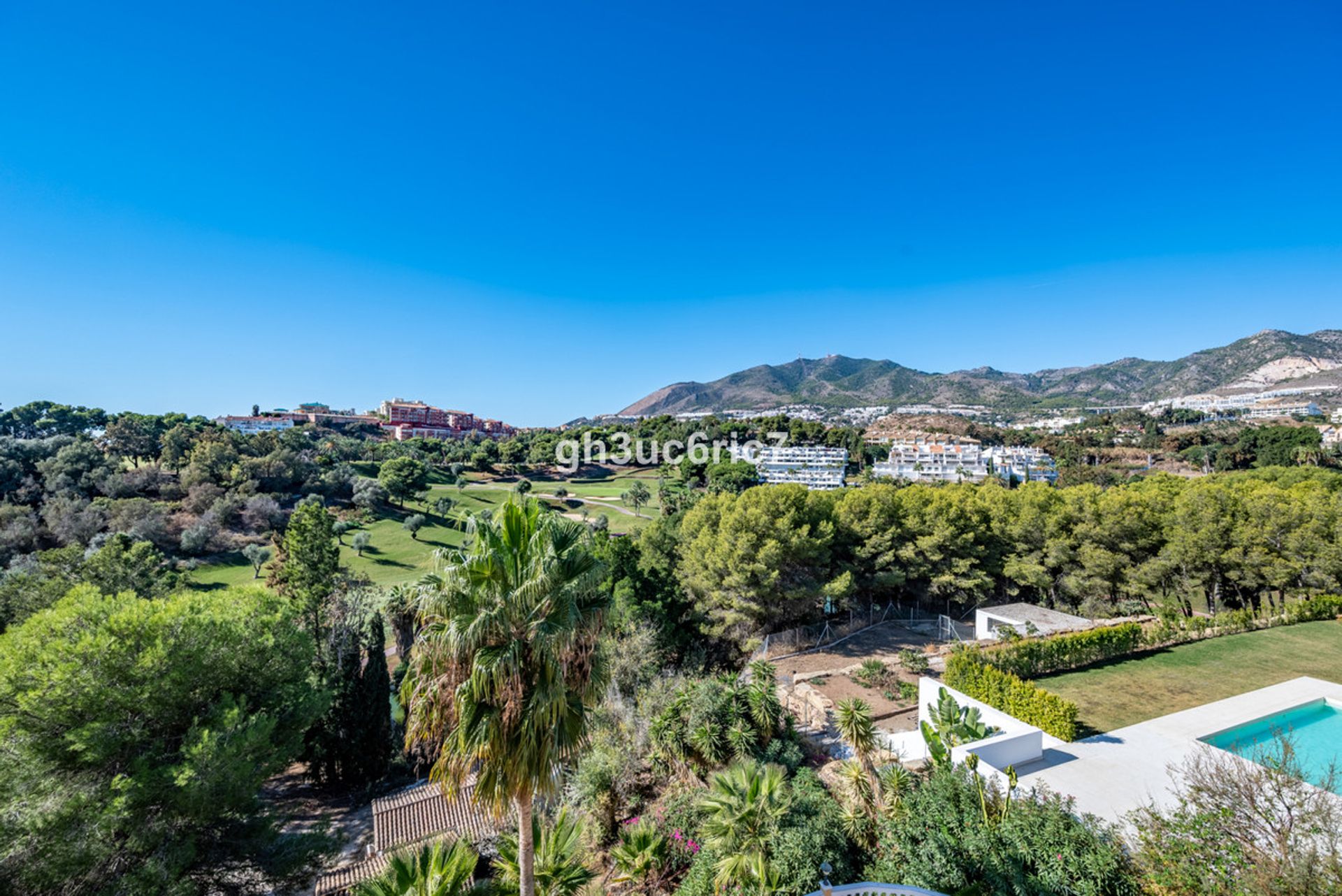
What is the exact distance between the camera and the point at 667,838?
9.52 meters

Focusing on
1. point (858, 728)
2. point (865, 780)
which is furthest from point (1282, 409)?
point (865, 780)

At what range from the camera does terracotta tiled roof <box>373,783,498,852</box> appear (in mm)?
11117

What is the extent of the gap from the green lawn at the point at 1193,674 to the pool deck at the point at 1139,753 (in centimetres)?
52

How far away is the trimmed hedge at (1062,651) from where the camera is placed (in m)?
13.9

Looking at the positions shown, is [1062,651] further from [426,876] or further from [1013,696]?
[426,876]

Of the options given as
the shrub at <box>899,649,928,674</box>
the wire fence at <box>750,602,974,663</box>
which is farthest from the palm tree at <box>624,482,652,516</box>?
the shrub at <box>899,649,928,674</box>

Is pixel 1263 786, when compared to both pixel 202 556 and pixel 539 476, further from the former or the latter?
pixel 539 476

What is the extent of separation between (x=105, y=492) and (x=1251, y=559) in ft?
227

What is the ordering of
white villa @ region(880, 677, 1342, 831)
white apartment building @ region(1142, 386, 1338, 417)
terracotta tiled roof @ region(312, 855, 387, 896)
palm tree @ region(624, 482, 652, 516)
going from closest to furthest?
white villa @ region(880, 677, 1342, 831) → terracotta tiled roof @ region(312, 855, 387, 896) → palm tree @ region(624, 482, 652, 516) → white apartment building @ region(1142, 386, 1338, 417)

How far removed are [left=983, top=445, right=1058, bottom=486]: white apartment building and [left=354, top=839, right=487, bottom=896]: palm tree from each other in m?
86.2

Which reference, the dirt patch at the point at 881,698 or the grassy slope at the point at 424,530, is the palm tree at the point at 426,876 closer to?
the dirt patch at the point at 881,698

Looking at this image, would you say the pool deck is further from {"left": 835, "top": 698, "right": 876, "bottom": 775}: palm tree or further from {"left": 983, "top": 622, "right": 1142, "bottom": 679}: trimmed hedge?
{"left": 983, "top": 622, "right": 1142, "bottom": 679}: trimmed hedge

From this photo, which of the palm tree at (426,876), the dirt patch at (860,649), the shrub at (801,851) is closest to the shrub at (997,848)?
the shrub at (801,851)

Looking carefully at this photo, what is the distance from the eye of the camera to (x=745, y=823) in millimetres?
7637
